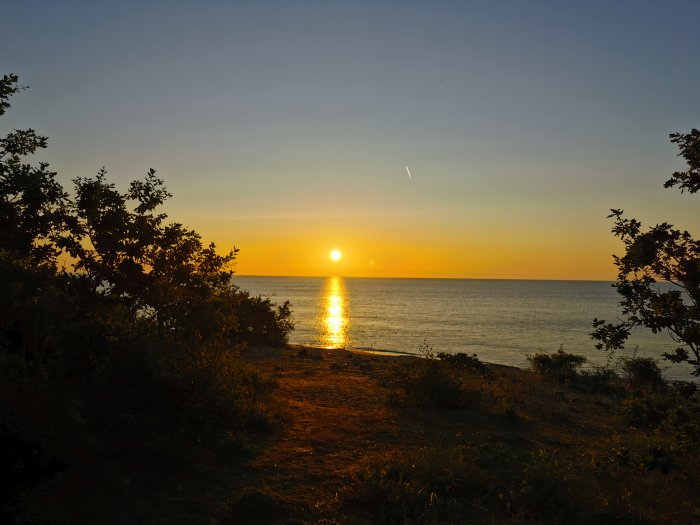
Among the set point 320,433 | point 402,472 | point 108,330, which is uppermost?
point 108,330

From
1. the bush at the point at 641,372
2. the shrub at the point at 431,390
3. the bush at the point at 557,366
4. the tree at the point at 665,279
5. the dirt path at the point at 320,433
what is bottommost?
the bush at the point at 641,372

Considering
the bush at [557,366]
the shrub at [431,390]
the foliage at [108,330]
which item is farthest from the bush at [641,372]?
the foliage at [108,330]

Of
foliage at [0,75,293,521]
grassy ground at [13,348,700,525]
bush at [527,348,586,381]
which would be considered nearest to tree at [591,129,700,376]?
grassy ground at [13,348,700,525]

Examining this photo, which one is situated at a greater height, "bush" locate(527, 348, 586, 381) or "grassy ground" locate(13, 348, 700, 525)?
"grassy ground" locate(13, 348, 700, 525)

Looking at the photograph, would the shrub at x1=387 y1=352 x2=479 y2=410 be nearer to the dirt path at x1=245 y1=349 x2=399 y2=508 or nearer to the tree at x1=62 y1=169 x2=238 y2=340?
the dirt path at x1=245 y1=349 x2=399 y2=508

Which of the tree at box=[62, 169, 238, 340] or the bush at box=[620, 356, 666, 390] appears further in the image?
the bush at box=[620, 356, 666, 390]

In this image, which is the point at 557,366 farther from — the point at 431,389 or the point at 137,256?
the point at 137,256

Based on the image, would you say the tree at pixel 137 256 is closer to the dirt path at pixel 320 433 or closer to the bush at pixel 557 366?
the dirt path at pixel 320 433

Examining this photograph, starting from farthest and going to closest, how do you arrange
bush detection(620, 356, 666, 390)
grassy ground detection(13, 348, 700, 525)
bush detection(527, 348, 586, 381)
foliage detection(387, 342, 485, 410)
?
bush detection(620, 356, 666, 390), bush detection(527, 348, 586, 381), foliage detection(387, 342, 485, 410), grassy ground detection(13, 348, 700, 525)

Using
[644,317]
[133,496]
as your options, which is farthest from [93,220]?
[644,317]

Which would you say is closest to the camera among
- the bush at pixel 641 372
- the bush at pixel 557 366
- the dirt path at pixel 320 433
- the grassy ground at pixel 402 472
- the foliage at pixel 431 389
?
the grassy ground at pixel 402 472

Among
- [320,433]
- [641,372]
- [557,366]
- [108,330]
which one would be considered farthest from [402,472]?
[641,372]

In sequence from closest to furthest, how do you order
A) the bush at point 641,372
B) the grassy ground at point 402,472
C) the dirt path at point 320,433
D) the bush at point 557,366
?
the grassy ground at point 402,472
the dirt path at point 320,433
the bush at point 557,366
the bush at point 641,372

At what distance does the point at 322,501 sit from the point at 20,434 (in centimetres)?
435
